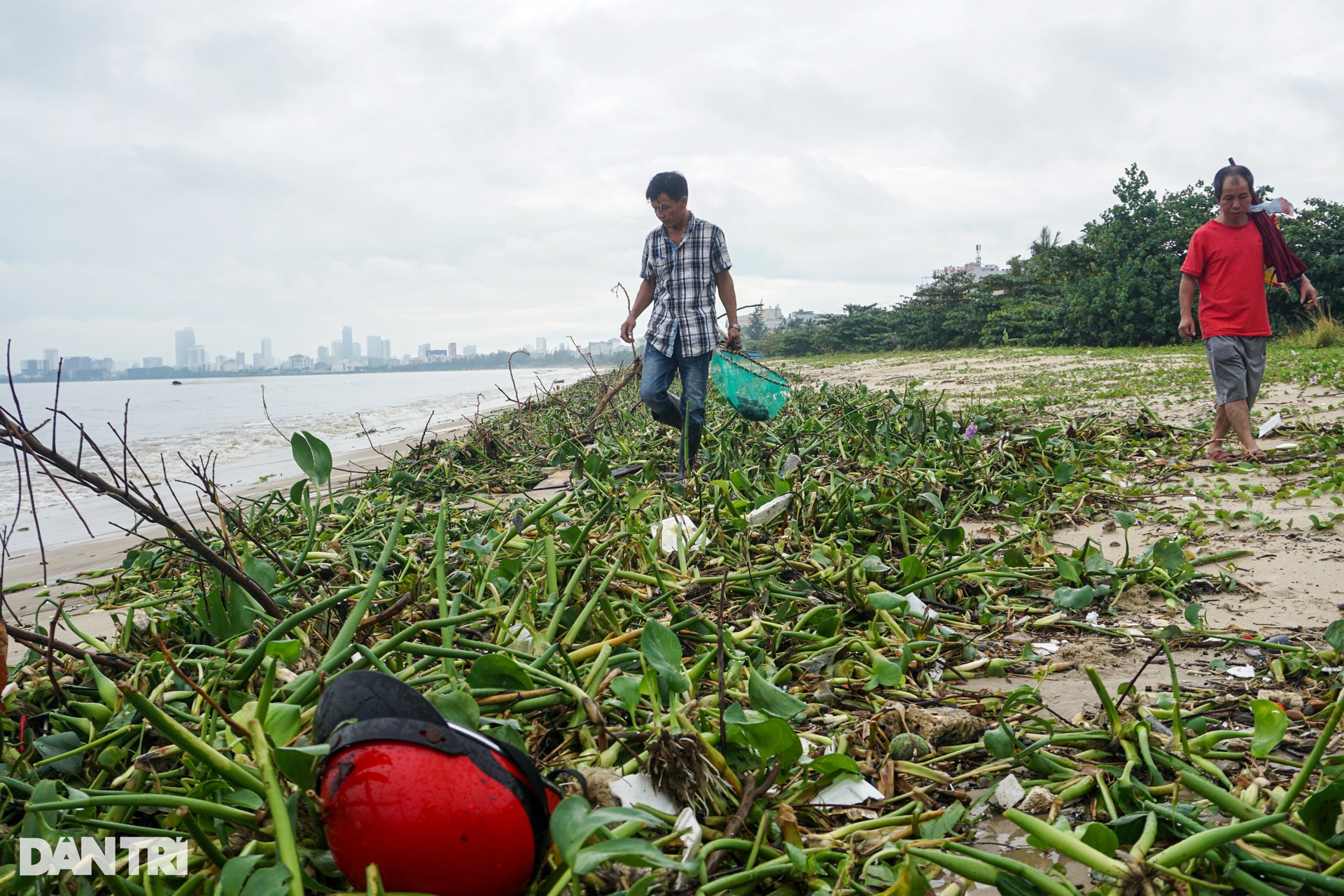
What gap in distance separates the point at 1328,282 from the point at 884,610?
21014 millimetres

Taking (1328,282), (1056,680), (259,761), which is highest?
(1328,282)

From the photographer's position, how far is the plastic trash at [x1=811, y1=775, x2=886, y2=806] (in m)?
1.23

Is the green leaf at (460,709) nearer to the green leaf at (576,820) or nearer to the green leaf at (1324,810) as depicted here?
the green leaf at (576,820)

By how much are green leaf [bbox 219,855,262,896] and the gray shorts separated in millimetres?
4524

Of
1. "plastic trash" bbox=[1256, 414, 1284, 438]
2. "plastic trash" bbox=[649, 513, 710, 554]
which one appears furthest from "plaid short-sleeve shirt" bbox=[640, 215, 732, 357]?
"plastic trash" bbox=[1256, 414, 1284, 438]

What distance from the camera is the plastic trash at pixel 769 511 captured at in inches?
101

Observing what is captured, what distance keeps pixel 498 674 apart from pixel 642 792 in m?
0.31

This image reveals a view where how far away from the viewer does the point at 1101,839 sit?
957 millimetres

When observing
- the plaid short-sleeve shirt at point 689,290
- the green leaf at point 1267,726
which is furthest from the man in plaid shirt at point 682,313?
the green leaf at point 1267,726

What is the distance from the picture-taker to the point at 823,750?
1375mm

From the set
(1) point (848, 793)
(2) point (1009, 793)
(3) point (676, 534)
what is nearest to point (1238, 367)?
(3) point (676, 534)

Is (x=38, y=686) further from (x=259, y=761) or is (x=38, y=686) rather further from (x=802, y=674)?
(x=802, y=674)

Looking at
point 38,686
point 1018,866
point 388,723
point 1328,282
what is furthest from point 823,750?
point 1328,282

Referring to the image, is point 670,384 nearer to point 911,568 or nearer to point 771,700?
point 911,568
